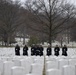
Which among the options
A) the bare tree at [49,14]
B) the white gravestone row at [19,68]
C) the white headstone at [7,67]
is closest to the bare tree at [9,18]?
the bare tree at [49,14]

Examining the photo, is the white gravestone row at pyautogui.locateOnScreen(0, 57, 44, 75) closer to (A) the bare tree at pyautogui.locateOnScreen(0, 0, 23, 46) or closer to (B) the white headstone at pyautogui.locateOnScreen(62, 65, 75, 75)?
(B) the white headstone at pyautogui.locateOnScreen(62, 65, 75, 75)

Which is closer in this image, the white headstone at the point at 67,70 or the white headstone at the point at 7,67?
the white headstone at the point at 67,70

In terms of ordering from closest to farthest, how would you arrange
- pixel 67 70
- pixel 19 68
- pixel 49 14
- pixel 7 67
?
pixel 19 68 → pixel 67 70 → pixel 7 67 → pixel 49 14

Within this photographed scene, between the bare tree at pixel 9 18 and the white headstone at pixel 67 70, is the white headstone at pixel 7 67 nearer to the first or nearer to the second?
the white headstone at pixel 67 70

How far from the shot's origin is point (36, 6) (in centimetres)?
4241

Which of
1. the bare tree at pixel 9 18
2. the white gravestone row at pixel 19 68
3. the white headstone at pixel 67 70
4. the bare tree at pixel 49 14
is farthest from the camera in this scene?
the bare tree at pixel 9 18

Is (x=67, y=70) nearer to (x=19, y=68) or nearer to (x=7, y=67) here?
(x=19, y=68)

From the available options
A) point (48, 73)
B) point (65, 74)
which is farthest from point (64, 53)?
point (48, 73)

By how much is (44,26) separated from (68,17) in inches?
153

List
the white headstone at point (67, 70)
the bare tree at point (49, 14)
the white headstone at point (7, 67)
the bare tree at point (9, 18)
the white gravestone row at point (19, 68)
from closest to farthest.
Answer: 1. the white gravestone row at point (19, 68)
2. the white headstone at point (67, 70)
3. the white headstone at point (7, 67)
4. the bare tree at point (49, 14)
5. the bare tree at point (9, 18)

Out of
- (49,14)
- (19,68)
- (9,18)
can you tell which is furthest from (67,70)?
(9,18)

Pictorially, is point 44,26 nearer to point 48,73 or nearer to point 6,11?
point 6,11

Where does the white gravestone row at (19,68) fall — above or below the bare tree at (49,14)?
below

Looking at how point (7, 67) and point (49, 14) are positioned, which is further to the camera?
point (49, 14)
